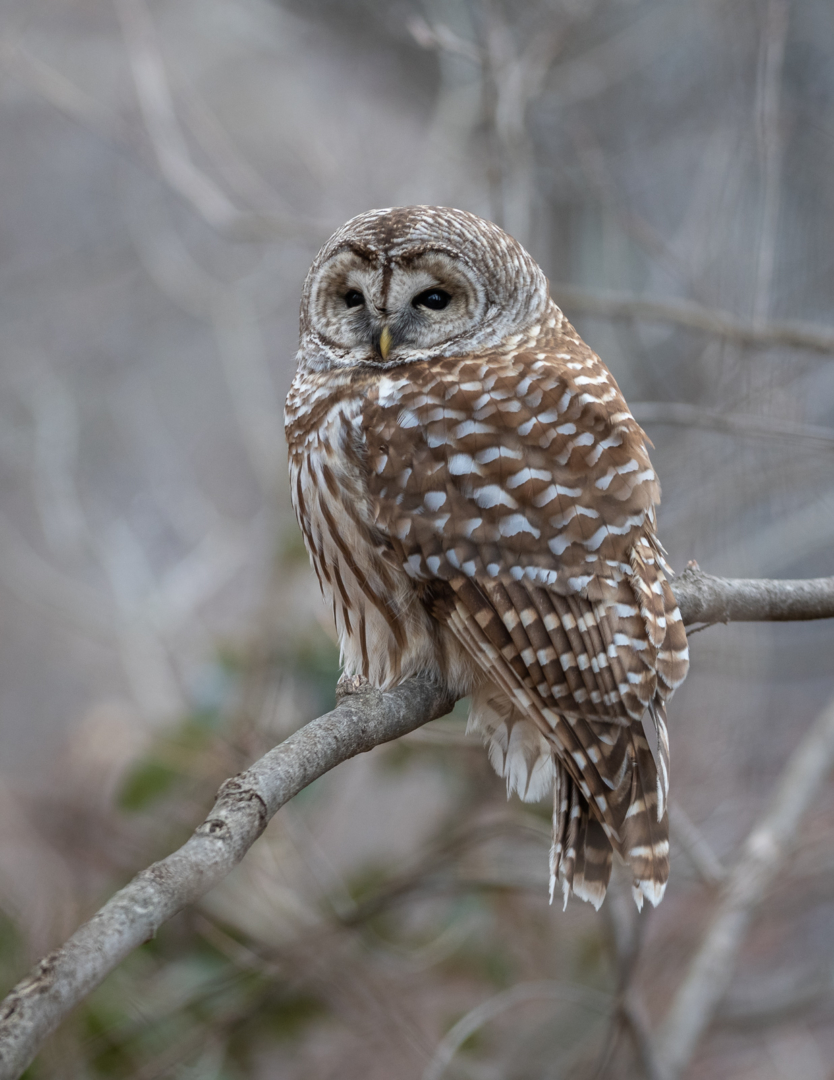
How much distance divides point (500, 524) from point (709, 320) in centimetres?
178

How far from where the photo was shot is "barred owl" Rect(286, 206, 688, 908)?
2205mm

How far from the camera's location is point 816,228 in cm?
460

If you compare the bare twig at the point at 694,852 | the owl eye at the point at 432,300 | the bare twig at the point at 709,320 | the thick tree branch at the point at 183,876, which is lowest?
the bare twig at the point at 694,852

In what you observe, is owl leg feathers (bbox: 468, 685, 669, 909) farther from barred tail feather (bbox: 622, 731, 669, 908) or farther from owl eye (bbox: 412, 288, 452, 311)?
owl eye (bbox: 412, 288, 452, 311)

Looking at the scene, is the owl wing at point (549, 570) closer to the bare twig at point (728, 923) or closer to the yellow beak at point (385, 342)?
the yellow beak at point (385, 342)

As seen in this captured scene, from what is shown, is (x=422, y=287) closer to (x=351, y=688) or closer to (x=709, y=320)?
(x=351, y=688)

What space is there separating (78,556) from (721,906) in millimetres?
4619

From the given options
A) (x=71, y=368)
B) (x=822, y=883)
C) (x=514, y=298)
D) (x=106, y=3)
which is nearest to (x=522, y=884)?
(x=514, y=298)

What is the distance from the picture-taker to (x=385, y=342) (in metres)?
2.45

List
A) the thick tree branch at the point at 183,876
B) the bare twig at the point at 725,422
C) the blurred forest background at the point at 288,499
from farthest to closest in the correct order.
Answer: the blurred forest background at the point at 288,499
the bare twig at the point at 725,422
the thick tree branch at the point at 183,876

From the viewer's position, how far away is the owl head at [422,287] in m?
2.46

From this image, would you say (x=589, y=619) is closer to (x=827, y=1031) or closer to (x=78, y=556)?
(x=78, y=556)

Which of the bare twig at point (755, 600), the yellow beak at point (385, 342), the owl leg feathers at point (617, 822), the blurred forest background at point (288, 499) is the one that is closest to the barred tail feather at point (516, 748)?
the owl leg feathers at point (617, 822)

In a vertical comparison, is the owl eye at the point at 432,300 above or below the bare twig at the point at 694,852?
above
